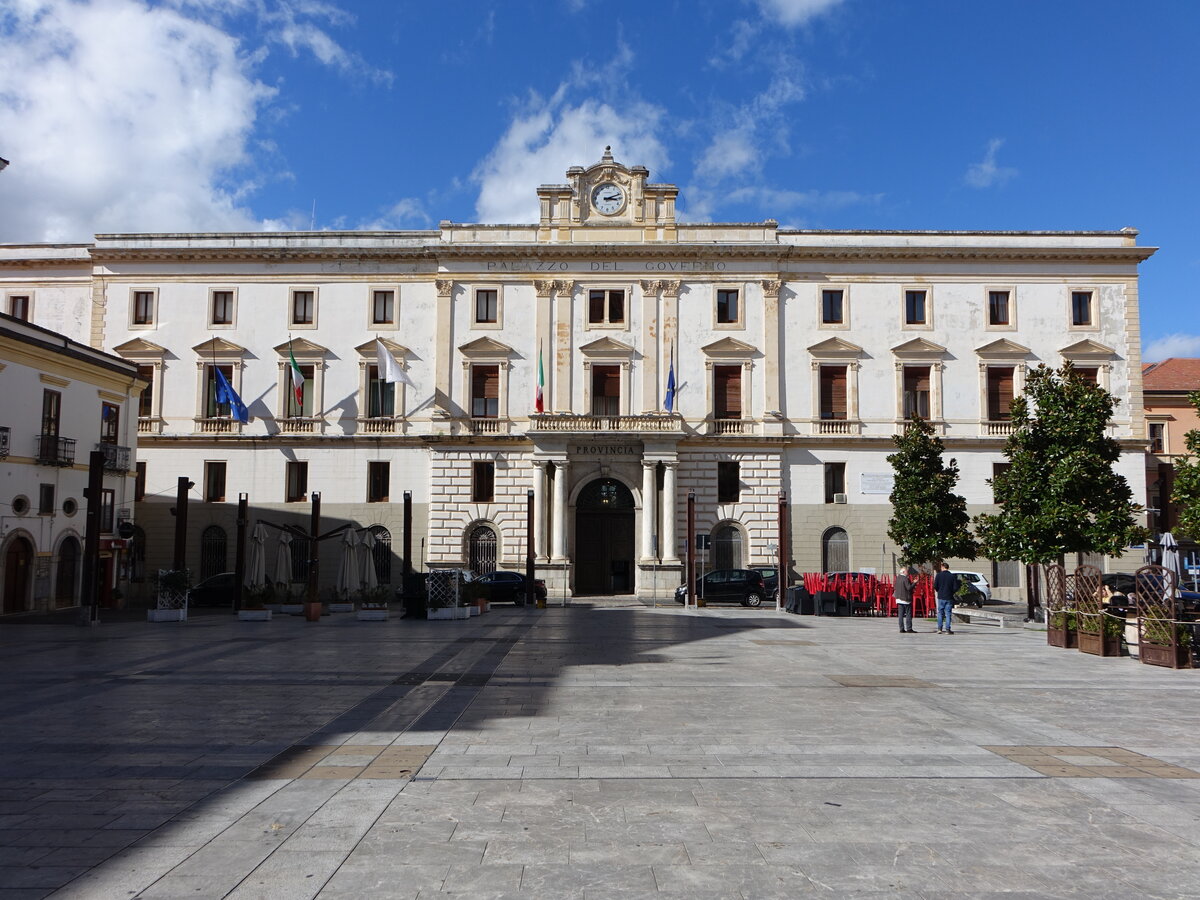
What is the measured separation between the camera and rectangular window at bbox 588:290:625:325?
140 ft

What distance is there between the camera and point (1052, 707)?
1278 cm

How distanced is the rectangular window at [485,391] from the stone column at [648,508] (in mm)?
7690

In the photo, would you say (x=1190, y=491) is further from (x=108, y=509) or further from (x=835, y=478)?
(x=108, y=509)

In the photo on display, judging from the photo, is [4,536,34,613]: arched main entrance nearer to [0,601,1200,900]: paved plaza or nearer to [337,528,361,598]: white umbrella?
[337,528,361,598]: white umbrella

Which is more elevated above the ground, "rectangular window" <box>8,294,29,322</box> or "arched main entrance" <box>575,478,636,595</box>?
"rectangular window" <box>8,294,29,322</box>

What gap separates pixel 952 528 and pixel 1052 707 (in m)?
20.4

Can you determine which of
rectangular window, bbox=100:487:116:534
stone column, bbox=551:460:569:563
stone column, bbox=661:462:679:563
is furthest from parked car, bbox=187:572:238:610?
stone column, bbox=661:462:679:563

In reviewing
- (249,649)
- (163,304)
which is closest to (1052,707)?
(249,649)

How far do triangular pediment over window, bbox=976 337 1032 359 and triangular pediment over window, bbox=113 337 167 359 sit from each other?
37731mm

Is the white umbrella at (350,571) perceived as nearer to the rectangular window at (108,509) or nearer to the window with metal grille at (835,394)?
the rectangular window at (108,509)

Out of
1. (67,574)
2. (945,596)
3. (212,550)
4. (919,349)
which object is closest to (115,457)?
(67,574)

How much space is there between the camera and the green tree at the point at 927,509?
105 ft

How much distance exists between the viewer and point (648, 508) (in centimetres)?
4022

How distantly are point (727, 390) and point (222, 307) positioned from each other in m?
23.9
